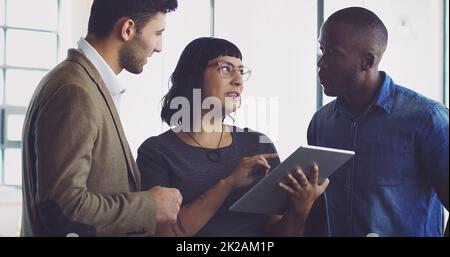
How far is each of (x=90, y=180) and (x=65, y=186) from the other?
0.09 meters

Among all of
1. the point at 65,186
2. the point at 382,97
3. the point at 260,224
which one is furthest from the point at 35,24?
the point at 382,97

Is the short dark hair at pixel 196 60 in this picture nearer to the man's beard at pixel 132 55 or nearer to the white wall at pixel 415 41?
the man's beard at pixel 132 55

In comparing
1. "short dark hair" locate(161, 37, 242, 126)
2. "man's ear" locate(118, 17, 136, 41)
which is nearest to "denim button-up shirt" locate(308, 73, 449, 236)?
"short dark hair" locate(161, 37, 242, 126)

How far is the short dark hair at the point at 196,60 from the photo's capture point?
1.29m

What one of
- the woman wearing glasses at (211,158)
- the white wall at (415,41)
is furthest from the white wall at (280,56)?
the woman wearing glasses at (211,158)

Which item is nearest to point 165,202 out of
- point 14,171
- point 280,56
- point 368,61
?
point 14,171

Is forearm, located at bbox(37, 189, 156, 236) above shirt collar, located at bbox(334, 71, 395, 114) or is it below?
below

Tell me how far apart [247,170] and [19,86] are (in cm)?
84

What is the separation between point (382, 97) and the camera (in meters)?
1.24

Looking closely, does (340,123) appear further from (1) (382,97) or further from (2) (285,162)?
(2) (285,162)

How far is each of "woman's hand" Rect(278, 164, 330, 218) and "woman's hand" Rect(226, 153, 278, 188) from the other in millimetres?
92

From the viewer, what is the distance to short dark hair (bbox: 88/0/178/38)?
1.13 m

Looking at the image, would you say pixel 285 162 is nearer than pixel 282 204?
Yes

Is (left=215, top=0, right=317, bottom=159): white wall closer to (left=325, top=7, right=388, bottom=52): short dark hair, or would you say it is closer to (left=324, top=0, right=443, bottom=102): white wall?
(left=324, top=0, right=443, bottom=102): white wall
